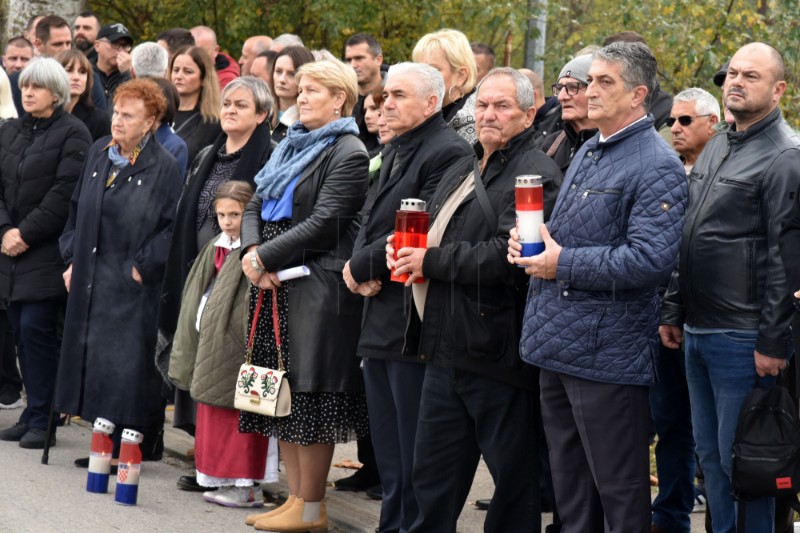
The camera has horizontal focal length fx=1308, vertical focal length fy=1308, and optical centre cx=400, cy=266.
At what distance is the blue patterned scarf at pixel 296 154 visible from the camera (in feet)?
21.8

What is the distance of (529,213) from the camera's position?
4996 millimetres

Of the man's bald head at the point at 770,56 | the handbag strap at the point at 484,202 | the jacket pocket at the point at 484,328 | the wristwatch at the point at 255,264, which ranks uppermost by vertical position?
the man's bald head at the point at 770,56

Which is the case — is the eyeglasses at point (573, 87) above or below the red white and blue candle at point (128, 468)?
above

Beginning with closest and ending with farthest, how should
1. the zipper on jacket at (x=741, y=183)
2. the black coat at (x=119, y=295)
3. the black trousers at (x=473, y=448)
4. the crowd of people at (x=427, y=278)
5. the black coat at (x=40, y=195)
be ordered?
the crowd of people at (x=427, y=278) < the zipper on jacket at (x=741, y=183) < the black trousers at (x=473, y=448) < the black coat at (x=119, y=295) < the black coat at (x=40, y=195)

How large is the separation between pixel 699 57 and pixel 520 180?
7.64m

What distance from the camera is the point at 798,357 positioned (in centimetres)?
509

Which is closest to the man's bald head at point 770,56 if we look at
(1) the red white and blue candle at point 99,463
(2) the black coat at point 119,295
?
(2) the black coat at point 119,295

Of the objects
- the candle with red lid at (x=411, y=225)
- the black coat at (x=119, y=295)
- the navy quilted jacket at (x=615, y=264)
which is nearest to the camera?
the navy quilted jacket at (x=615, y=264)

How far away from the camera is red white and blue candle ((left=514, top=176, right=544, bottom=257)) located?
497 centimetres

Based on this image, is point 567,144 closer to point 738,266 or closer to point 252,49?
point 738,266

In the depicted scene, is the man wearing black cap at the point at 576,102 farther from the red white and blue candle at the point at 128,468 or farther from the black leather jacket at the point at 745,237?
the red white and blue candle at the point at 128,468

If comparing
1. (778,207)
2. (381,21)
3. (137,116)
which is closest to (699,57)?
(381,21)

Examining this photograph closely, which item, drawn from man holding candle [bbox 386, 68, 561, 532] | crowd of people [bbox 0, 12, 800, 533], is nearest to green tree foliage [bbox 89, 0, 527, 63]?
crowd of people [bbox 0, 12, 800, 533]

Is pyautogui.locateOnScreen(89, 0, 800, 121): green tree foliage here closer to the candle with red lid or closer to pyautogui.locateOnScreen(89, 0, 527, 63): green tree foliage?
pyautogui.locateOnScreen(89, 0, 527, 63): green tree foliage
